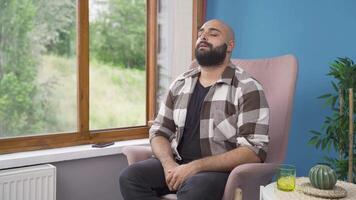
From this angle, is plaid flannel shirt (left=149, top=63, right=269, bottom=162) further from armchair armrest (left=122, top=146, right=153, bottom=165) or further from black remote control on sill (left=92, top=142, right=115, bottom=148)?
A: black remote control on sill (left=92, top=142, right=115, bottom=148)

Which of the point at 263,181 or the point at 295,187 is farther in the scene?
the point at 263,181

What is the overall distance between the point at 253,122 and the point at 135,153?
60 centimetres

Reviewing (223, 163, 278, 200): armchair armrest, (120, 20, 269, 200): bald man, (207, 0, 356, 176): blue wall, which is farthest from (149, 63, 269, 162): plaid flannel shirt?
(207, 0, 356, 176): blue wall

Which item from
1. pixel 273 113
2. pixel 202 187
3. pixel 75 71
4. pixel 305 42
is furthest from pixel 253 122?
pixel 75 71

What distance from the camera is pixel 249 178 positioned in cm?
189

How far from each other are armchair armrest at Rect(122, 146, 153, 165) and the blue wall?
873mm

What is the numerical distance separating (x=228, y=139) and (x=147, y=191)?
0.45 meters

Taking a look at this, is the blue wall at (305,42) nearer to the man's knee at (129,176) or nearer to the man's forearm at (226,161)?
the man's forearm at (226,161)

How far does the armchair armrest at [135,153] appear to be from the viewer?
2.23m

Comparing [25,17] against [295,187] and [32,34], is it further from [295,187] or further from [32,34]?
[295,187]

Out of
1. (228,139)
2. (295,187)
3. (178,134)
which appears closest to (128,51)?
(178,134)

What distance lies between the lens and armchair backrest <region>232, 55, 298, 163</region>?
2.20 metres

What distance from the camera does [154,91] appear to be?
123 inches

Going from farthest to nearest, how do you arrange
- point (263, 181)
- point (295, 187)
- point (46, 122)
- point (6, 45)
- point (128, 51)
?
point (128, 51) < point (46, 122) < point (6, 45) < point (263, 181) < point (295, 187)
